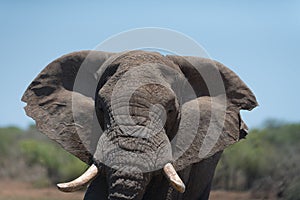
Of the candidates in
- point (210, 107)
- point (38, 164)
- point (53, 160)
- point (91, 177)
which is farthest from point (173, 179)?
point (38, 164)

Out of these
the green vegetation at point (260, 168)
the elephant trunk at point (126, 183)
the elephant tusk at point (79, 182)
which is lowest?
the green vegetation at point (260, 168)

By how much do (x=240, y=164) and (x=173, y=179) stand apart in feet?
67.4

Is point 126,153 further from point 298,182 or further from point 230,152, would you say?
point 230,152

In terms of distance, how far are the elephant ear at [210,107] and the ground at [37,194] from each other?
12.8 metres

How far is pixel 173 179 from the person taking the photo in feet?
21.4

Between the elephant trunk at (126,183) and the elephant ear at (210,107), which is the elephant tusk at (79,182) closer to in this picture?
the elephant trunk at (126,183)

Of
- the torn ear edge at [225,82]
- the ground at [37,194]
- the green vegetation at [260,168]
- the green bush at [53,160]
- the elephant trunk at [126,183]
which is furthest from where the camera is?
the green bush at [53,160]

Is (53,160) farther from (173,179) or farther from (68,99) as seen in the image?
(173,179)

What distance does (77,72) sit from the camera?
8.21 metres

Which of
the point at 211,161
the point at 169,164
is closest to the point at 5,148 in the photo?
the point at 211,161

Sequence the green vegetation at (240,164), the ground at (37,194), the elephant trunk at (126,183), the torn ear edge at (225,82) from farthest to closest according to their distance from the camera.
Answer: the green vegetation at (240,164) → the ground at (37,194) → the torn ear edge at (225,82) → the elephant trunk at (126,183)

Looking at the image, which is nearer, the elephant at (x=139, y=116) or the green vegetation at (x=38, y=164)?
the elephant at (x=139, y=116)

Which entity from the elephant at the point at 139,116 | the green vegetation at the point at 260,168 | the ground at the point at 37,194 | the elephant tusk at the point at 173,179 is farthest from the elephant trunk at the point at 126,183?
the ground at the point at 37,194

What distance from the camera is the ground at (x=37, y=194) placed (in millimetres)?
21605
